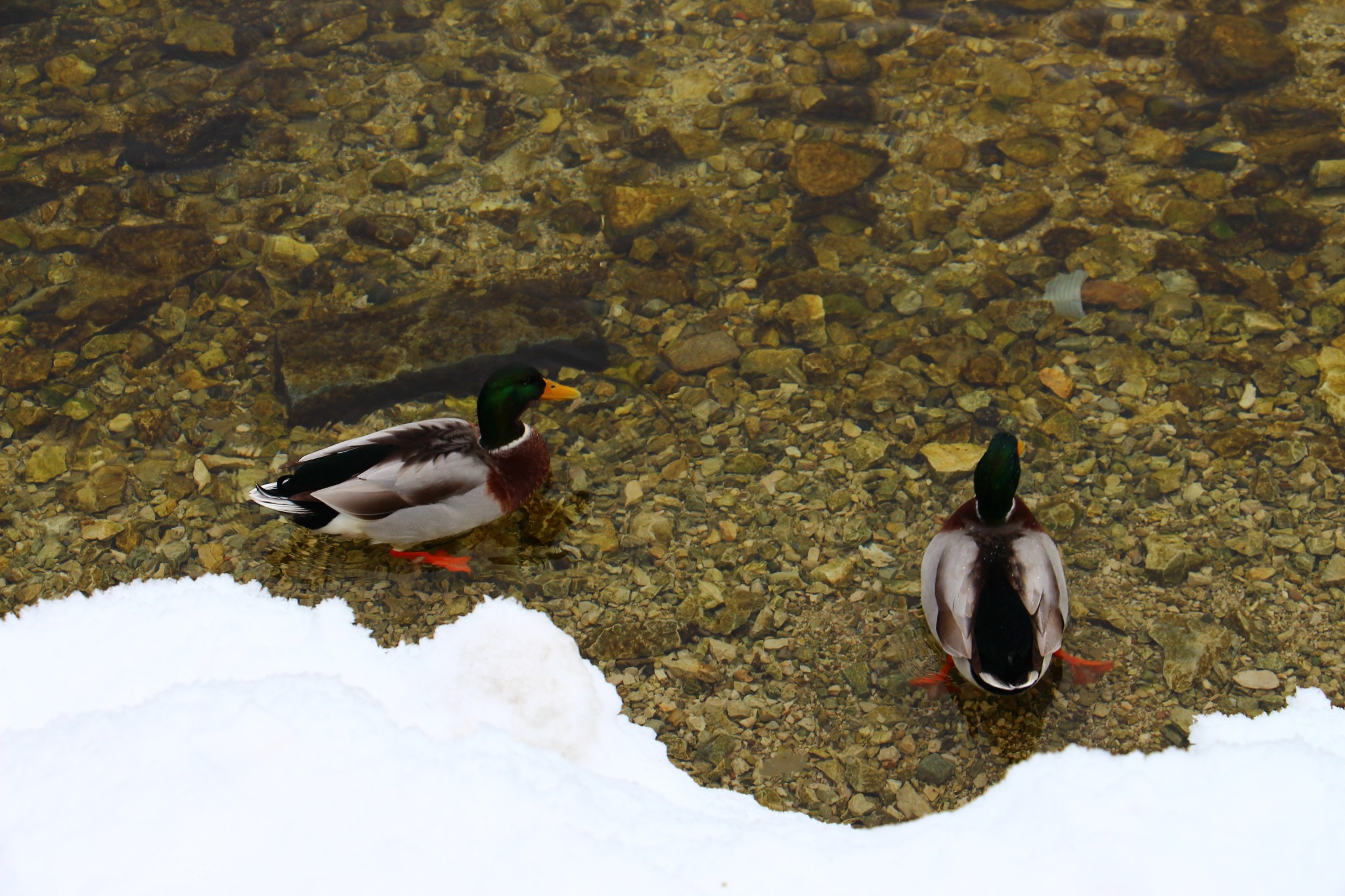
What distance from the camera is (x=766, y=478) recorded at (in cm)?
440

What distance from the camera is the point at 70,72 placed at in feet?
22.3

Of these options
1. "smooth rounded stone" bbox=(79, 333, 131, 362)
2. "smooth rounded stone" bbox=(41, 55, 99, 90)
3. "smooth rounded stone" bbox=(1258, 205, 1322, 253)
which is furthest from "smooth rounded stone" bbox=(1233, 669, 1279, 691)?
"smooth rounded stone" bbox=(41, 55, 99, 90)

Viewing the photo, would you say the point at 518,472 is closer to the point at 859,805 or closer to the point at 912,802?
the point at 859,805

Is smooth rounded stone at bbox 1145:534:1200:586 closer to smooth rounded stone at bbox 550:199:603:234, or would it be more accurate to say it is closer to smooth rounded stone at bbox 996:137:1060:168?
smooth rounded stone at bbox 996:137:1060:168

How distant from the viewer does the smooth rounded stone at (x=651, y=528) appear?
417 centimetres

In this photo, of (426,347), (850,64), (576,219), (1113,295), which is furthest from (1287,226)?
(426,347)

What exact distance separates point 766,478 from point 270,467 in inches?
83.7

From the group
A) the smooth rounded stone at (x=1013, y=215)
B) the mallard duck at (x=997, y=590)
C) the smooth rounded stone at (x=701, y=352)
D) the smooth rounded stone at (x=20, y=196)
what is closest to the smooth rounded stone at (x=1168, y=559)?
the mallard duck at (x=997, y=590)

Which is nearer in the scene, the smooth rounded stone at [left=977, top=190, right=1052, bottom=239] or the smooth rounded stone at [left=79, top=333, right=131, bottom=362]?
the smooth rounded stone at [left=79, top=333, right=131, bottom=362]

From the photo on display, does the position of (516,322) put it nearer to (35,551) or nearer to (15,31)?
(35,551)

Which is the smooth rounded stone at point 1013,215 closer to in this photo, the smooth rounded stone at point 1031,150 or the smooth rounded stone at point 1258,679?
the smooth rounded stone at point 1031,150

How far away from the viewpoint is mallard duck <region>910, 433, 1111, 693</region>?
3.20 m

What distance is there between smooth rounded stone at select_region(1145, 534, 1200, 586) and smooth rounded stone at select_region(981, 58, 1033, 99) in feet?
11.0

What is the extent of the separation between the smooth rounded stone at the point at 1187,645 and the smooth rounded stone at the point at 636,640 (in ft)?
5.59
